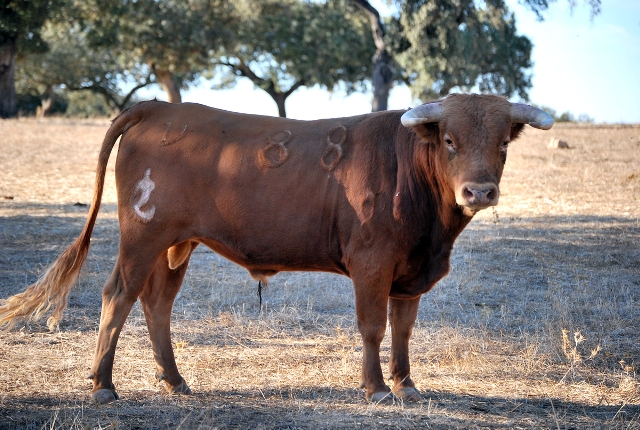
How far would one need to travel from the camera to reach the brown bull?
4945 mm

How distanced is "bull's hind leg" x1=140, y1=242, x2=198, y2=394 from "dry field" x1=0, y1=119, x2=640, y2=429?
0.15m

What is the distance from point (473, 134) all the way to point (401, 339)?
163 centimetres

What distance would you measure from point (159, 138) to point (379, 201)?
1718mm

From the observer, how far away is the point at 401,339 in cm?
539

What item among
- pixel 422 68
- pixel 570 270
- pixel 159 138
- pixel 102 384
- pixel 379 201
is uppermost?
pixel 422 68

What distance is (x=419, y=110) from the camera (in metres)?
4.85

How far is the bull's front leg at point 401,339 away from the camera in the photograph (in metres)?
5.34

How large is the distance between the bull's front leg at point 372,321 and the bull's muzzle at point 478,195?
30.3 inches

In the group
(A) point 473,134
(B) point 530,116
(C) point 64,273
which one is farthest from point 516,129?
(C) point 64,273

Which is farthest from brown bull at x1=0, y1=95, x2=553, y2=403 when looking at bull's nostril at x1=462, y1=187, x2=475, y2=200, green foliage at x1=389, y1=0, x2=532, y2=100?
green foliage at x1=389, y1=0, x2=532, y2=100

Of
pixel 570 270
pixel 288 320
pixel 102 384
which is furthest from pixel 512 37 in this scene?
pixel 102 384

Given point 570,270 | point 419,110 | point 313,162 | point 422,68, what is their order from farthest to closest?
point 422,68, point 570,270, point 313,162, point 419,110

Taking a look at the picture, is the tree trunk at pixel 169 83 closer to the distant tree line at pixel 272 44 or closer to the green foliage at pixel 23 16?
the distant tree line at pixel 272 44

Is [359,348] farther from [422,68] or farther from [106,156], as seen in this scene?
[422,68]
